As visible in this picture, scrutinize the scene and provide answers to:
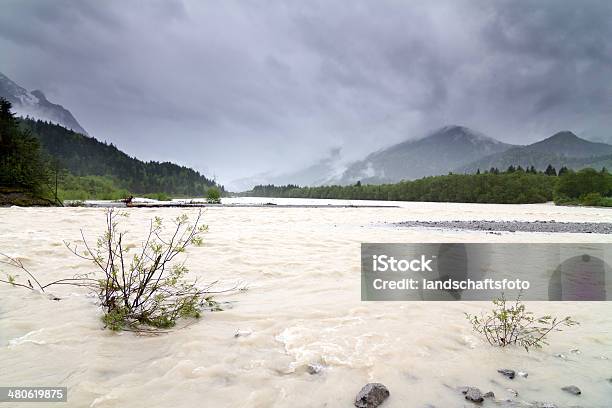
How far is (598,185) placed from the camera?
280ft

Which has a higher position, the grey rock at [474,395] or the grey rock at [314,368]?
the grey rock at [474,395]

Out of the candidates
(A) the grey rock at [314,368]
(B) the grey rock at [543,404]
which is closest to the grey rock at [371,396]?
(A) the grey rock at [314,368]

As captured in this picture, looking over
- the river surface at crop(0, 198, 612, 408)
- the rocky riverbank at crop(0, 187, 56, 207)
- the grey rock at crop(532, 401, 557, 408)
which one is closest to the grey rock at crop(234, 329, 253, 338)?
the river surface at crop(0, 198, 612, 408)

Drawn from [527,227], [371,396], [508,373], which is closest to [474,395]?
[508,373]

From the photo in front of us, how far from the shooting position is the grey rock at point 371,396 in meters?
3.05

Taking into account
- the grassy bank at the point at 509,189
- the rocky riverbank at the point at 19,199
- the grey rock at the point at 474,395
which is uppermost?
the grassy bank at the point at 509,189

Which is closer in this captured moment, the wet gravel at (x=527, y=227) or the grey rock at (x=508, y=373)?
the grey rock at (x=508, y=373)

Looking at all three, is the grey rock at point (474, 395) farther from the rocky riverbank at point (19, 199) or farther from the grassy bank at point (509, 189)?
the grassy bank at point (509, 189)

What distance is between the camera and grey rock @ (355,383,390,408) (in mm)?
3053

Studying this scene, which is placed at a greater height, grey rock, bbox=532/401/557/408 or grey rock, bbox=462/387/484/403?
grey rock, bbox=462/387/484/403

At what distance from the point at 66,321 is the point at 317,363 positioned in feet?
13.0

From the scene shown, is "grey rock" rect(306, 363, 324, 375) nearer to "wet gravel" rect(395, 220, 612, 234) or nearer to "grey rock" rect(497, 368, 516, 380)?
"grey rock" rect(497, 368, 516, 380)

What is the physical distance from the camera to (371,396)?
309 cm

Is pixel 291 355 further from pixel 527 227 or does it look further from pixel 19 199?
pixel 19 199
